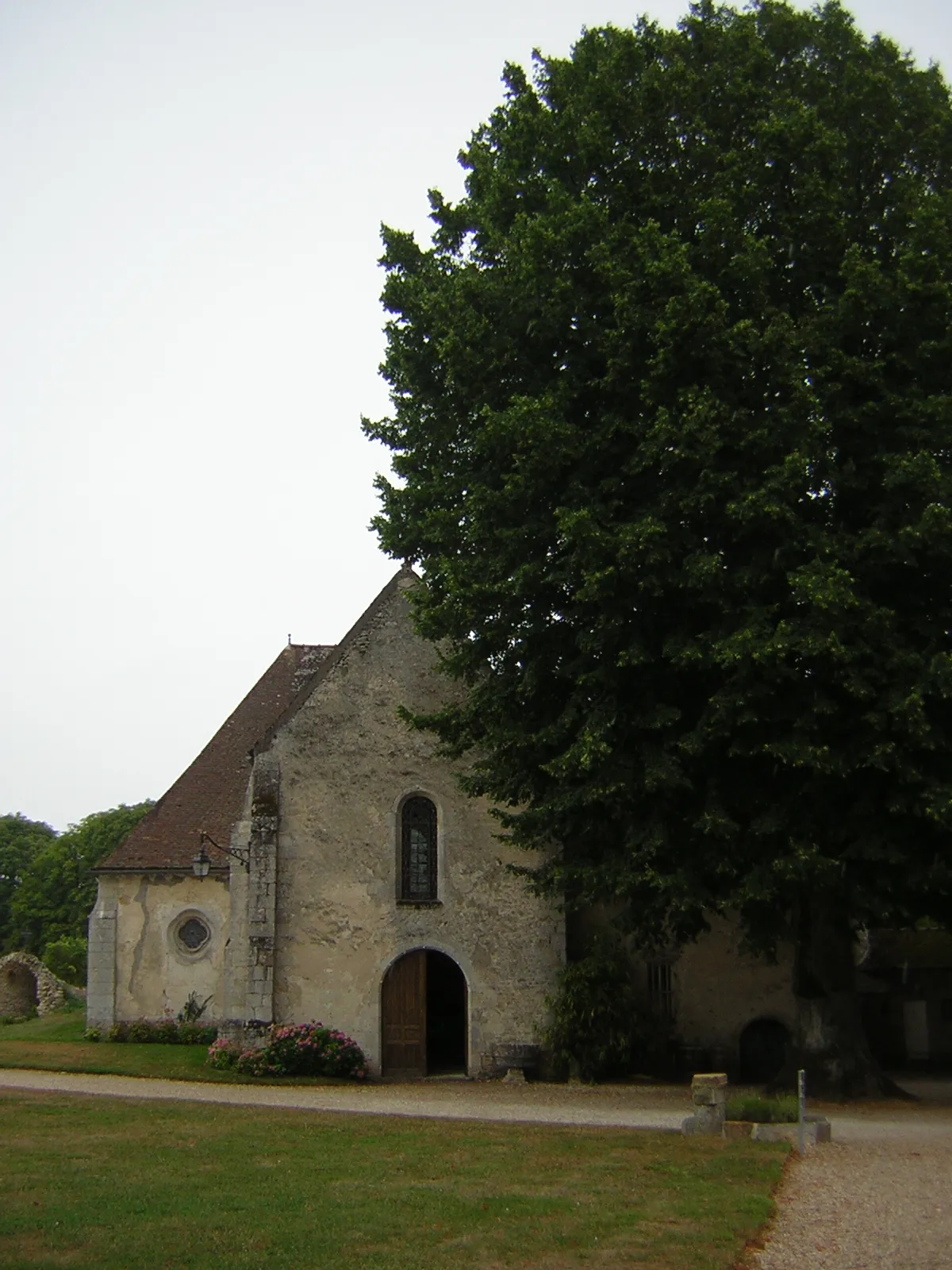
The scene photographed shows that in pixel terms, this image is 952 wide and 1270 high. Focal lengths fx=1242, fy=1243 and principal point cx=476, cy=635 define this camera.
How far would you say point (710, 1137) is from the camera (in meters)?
14.3

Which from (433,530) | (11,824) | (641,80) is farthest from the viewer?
(11,824)

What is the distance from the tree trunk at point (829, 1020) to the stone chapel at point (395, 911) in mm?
3001

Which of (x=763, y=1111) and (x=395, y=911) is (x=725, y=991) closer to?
(x=395, y=911)

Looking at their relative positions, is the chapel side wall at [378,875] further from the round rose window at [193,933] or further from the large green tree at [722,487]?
the round rose window at [193,933]

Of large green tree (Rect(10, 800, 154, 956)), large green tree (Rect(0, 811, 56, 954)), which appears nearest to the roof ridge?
large green tree (Rect(10, 800, 154, 956))

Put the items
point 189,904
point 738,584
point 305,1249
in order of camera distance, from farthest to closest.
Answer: point 189,904
point 738,584
point 305,1249

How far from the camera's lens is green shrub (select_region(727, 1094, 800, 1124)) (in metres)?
14.8

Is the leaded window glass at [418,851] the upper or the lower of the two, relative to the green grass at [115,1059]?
upper

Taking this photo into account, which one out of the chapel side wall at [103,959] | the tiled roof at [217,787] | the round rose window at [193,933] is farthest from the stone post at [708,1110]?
the chapel side wall at [103,959]

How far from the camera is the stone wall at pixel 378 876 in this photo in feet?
71.8

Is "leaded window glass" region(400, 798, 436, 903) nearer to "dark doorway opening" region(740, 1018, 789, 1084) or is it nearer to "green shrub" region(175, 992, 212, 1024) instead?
"dark doorway opening" region(740, 1018, 789, 1084)

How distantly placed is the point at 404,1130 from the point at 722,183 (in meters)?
12.9

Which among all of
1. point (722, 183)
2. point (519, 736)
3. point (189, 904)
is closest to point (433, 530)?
point (519, 736)

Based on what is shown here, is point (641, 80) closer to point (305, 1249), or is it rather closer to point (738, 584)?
point (738, 584)
